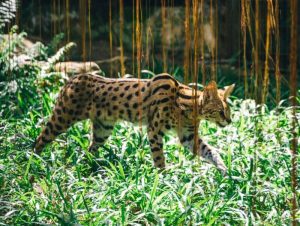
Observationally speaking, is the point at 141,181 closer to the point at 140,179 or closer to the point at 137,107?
the point at 140,179

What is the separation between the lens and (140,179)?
219 inches

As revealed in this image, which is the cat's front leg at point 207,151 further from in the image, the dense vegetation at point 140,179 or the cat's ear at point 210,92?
the cat's ear at point 210,92

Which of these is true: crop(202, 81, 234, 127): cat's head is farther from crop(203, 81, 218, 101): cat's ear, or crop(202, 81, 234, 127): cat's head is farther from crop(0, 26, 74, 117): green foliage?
crop(0, 26, 74, 117): green foliage

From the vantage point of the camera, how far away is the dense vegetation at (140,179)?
482 centimetres

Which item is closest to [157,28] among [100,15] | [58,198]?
[100,15]

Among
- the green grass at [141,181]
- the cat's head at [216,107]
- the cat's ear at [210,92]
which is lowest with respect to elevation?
the green grass at [141,181]

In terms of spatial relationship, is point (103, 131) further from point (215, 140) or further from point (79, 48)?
point (79, 48)

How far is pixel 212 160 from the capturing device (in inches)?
233

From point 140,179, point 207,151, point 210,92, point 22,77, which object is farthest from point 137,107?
point 22,77

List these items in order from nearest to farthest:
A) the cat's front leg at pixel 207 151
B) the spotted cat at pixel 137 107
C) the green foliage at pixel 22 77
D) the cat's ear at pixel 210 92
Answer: the cat's front leg at pixel 207 151 < the cat's ear at pixel 210 92 < the spotted cat at pixel 137 107 < the green foliage at pixel 22 77

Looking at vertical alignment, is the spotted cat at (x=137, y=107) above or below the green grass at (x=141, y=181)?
above

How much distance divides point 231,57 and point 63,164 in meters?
5.10

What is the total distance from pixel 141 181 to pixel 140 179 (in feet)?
0.36

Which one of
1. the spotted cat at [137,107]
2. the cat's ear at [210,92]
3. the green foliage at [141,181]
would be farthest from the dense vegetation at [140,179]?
the cat's ear at [210,92]
